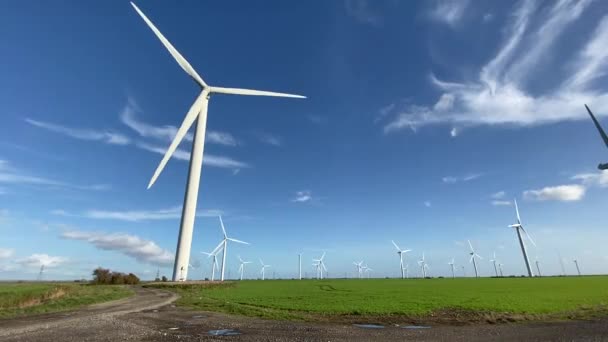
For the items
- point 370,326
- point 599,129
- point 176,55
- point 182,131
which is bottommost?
point 370,326

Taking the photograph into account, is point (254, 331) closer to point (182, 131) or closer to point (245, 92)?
point (182, 131)

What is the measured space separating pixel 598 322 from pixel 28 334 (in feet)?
126

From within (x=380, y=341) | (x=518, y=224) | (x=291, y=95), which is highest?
(x=291, y=95)

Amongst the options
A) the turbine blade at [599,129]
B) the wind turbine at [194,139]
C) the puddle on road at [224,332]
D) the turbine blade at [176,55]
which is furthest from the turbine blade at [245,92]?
the puddle on road at [224,332]

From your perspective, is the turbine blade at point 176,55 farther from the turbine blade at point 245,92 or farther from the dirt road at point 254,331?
the dirt road at point 254,331

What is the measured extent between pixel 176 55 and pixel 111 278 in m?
76.1

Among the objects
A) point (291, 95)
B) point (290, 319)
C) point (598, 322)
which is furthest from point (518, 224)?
point (290, 319)

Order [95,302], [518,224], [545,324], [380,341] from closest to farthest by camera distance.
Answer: [380,341] → [545,324] → [95,302] → [518,224]

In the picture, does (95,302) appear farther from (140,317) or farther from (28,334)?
(28,334)

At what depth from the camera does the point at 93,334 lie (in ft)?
66.6

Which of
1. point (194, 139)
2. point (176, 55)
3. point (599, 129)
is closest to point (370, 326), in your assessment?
point (599, 129)

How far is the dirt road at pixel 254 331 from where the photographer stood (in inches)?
758

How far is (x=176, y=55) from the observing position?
6931 cm

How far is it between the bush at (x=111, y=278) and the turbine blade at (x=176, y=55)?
228 feet
